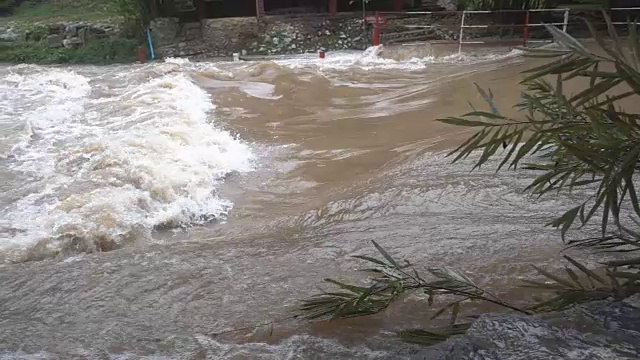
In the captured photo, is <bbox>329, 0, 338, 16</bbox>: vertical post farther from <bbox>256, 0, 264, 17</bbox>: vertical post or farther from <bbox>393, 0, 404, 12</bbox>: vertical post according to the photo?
<bbox>256, 0, 264, 17</bbox>: vertical post

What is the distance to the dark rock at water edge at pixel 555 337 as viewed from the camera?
5.82 ft

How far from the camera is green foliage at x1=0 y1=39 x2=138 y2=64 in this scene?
55.3 ft

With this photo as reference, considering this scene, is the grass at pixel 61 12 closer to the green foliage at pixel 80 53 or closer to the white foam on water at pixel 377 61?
the green foliage at pixel 80 53

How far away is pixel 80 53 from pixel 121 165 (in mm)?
12517

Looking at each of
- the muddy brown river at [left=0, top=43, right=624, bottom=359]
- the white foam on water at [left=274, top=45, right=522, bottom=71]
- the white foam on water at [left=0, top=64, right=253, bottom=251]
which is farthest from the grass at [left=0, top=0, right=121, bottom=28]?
the muddy brown river at [left=0, top=43, right=624, bottom=359]

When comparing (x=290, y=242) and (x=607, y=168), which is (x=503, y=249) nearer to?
(x=290, y=242)

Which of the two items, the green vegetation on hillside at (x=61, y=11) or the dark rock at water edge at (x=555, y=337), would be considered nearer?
the dark rock at water edge at (x=555, y=337)

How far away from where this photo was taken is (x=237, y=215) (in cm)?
541

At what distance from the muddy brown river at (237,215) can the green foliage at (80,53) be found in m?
6.79

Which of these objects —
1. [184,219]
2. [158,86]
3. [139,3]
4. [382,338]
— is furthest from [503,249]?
[139,3]

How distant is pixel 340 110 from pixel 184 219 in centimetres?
429

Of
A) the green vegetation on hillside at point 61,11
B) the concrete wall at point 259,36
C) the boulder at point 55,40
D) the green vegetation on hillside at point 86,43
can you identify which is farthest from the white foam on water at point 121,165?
the green vegetation on hillside at point 61,11

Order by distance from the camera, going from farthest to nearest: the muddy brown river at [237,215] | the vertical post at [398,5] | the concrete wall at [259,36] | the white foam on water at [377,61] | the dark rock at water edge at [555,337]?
the vertical post at [398,5]
the concrete wall at [259,36]
the white foam on water at [377,61]
the muddy brown river at [237,215]
the dark rock at water edge at [555,337]

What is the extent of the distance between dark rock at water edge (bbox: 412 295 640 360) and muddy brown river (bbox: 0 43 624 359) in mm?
510
